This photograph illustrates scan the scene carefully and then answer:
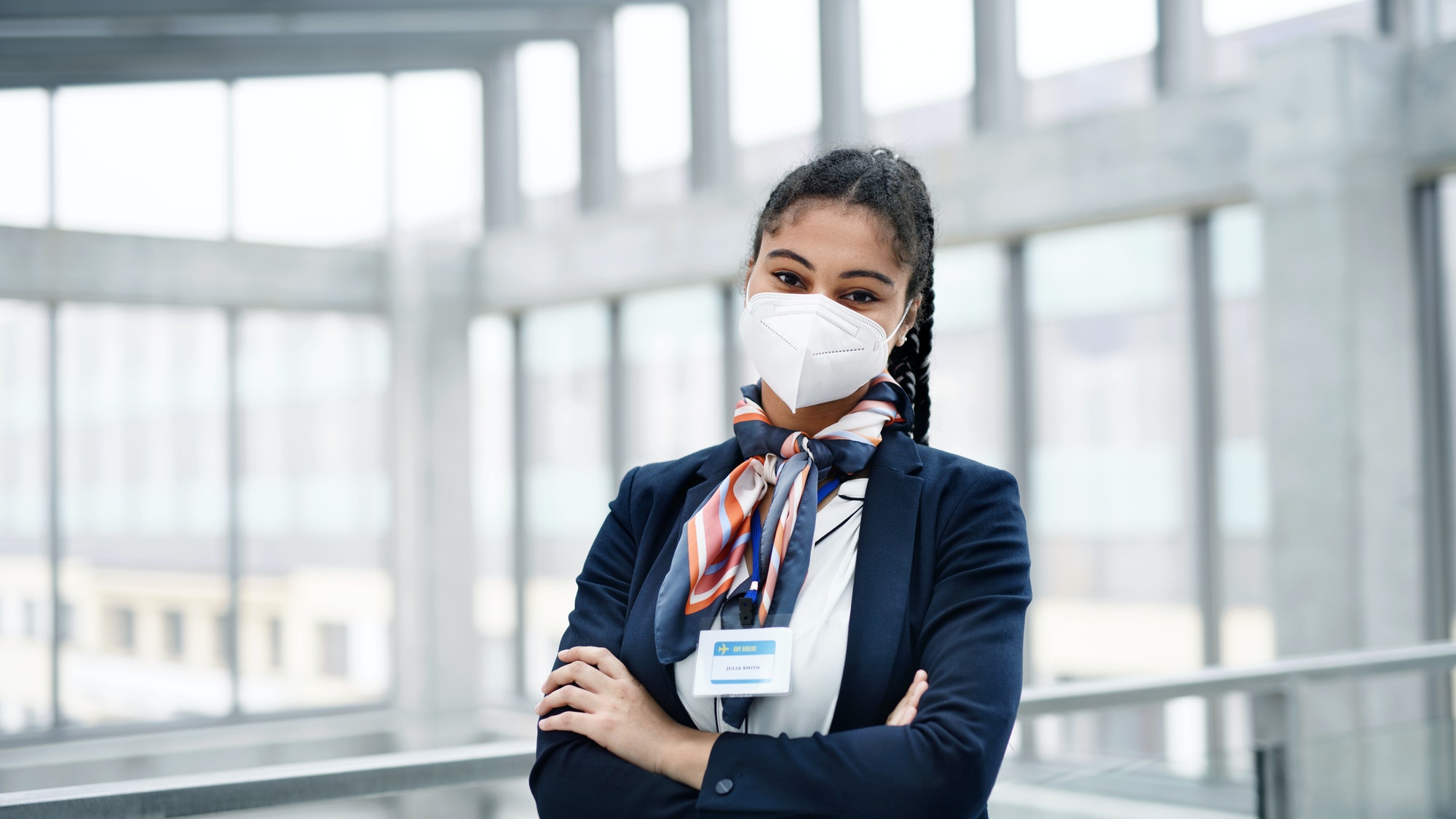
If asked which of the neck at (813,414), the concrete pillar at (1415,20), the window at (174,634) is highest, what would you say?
the concrete pillar at (1415,20)

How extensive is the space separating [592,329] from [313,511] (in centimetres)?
295

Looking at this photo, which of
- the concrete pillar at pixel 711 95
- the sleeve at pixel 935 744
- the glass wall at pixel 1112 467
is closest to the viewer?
the sleeve at pixel 935 744

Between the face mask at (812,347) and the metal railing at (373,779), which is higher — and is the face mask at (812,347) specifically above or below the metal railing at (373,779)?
above

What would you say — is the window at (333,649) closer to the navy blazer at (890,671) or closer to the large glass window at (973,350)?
the large glass window at (973,350)

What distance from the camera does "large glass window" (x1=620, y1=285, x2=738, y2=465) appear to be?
34.4ft

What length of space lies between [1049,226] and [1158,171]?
2.65ft

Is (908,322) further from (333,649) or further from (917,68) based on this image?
(333,649)

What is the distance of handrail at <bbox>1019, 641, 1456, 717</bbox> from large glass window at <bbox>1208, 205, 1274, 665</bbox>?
3.88 metres

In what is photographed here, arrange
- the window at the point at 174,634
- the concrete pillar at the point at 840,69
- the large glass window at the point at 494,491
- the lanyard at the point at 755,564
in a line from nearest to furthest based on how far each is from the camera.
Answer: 1. the lanyard at the point at 755,564
2. the concrete pillar at the point at 840,69
3. the window at the point at 174,634
4. the large glass window at the point at 494,491

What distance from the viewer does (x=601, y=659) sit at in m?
1.60

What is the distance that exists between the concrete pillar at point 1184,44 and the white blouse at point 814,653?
23.7 ft

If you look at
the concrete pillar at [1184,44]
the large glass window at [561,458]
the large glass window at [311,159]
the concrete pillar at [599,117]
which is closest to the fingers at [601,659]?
the concrete pillar at [1184,44]

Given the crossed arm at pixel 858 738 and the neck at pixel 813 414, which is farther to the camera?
the neck at pixel 813 414

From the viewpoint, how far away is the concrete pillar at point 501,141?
469 inches
